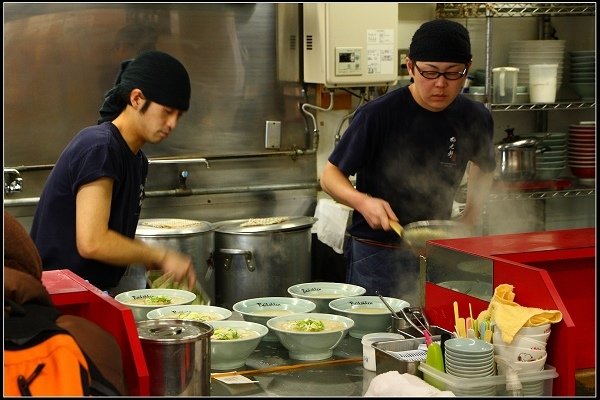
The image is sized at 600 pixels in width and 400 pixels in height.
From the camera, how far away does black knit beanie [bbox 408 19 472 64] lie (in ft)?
11.2

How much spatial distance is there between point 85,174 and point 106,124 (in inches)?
8.8

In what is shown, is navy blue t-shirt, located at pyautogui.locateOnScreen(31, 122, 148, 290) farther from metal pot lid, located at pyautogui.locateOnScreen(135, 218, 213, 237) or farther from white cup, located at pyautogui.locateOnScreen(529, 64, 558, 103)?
white cup, located at pyautogui.locateOnScreen(529, 64, 558, 103)

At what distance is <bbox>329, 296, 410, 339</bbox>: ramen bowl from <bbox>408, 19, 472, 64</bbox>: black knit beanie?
0.99 m

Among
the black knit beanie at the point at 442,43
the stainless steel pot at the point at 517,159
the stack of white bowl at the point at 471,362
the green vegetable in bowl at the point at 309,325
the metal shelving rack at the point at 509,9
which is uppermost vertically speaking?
the metal shelving rack at the point at 509,9

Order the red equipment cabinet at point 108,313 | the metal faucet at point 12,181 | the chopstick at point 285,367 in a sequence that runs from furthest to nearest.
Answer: the metal faucet at point 12,181 → the chopstick at point 285,367 → the red equipment cabinet at point 108,313

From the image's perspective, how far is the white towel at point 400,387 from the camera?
220 centimetres

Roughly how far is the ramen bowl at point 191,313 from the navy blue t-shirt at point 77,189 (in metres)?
0.28

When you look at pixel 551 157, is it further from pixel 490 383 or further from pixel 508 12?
pixel 490 383

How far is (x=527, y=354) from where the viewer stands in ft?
7.84

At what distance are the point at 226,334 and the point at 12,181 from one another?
8.44 feet

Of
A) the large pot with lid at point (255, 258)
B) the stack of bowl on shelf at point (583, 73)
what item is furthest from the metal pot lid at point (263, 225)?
the stack of bowl on shelf at point (583, 73)

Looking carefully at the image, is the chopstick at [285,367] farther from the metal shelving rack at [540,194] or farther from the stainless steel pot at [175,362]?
the metal shelving rack at [540,194]

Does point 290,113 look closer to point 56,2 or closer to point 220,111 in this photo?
point 220,111

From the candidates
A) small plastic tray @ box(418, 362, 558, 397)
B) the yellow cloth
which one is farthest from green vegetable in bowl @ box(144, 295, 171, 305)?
the yellow cloth
